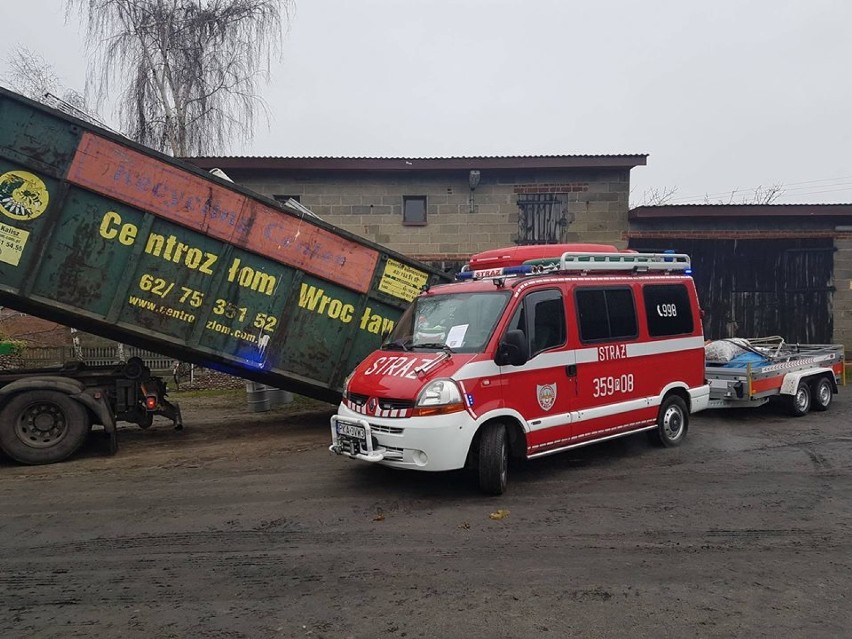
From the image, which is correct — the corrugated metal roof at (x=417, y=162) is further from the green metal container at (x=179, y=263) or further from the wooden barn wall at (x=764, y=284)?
the green metal container at (x=179, y=263)

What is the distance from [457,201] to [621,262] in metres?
7.73

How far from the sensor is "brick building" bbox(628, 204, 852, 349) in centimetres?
1438

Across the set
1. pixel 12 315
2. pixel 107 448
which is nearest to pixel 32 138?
pixel 107 448

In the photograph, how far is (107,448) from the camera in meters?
7.69

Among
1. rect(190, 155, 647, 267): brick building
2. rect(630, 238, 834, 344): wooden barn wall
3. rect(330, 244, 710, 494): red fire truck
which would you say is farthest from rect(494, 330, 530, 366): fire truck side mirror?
rect(630, 238, 834, 344): wooden barn wall

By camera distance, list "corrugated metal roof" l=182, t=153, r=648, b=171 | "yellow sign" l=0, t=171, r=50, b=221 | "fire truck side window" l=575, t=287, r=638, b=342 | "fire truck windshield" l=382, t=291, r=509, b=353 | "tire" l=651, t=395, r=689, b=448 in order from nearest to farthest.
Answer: "fire truck windshield" l=382, t=291, r=509, b=353 → "fire truck side window" l=575, t=287, r=638, b=342 → "yellow sign" l=0, t=171, r=50, b=221 → "tire" l=651, t=395, r=689, b=448 → "corrugated metal roof" l=182, t=153, r=648, b=171

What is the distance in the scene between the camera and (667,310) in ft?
23.9

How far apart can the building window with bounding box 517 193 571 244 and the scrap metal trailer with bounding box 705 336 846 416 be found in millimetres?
Result: 5440

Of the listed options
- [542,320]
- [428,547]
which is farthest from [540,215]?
[428,547]

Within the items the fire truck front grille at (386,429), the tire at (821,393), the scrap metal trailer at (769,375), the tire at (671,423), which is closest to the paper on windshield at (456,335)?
the fire truck front grille at (386,429)

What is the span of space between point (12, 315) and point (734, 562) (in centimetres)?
1878

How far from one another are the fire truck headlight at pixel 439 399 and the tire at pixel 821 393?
779 cm

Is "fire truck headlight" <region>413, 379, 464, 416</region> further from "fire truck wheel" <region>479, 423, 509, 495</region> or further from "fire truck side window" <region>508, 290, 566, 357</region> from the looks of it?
"fire truck side window" <region>508, 290, 566, 357</region>

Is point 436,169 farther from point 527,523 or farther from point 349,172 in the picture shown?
point 527,523
